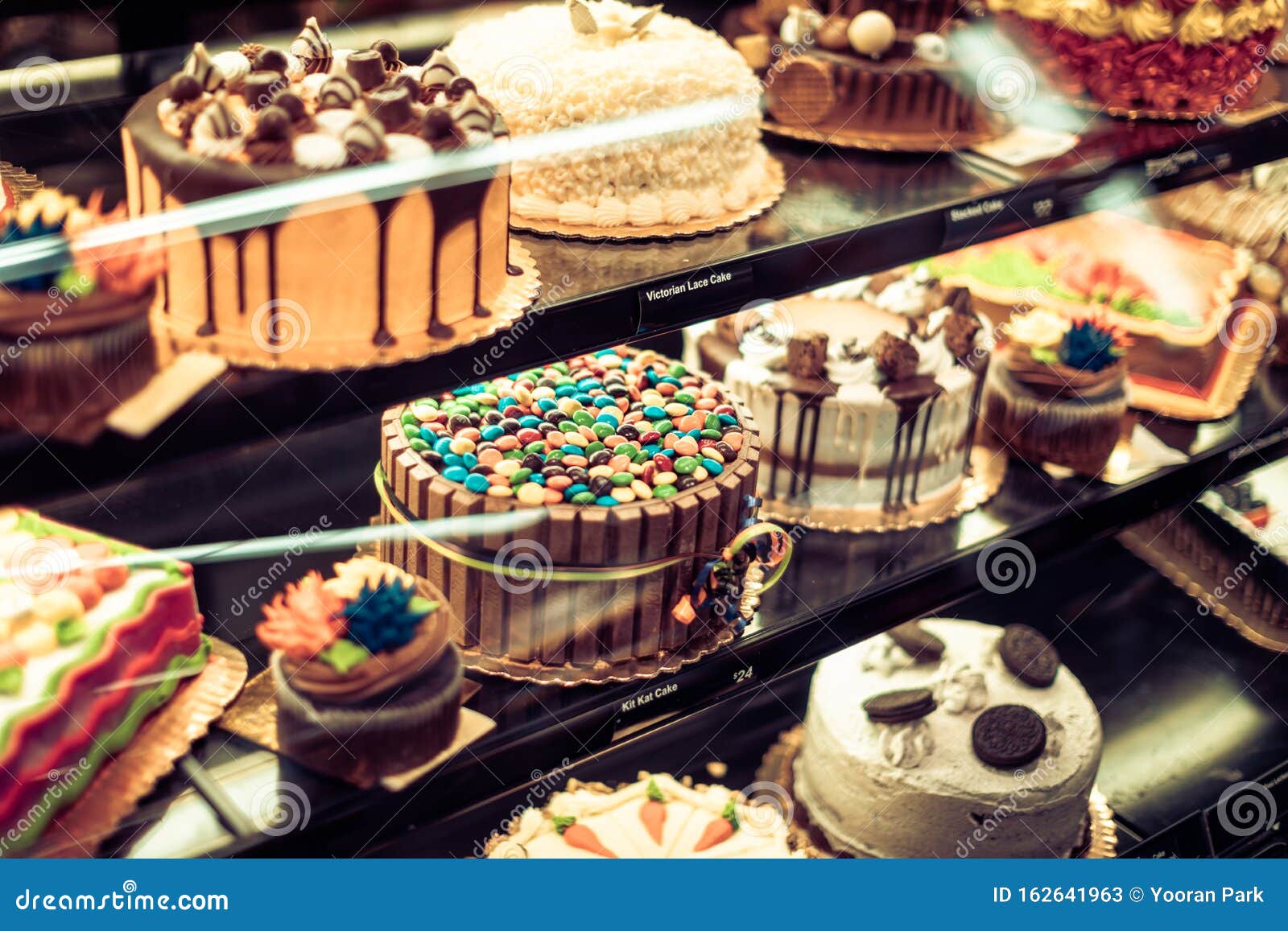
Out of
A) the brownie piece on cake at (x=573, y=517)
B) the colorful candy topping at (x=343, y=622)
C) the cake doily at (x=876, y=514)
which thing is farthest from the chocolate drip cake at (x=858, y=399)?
the colorful candy topping at (x=343, y=622)

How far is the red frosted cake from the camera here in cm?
241

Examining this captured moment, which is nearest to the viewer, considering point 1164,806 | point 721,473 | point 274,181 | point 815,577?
point 274,181

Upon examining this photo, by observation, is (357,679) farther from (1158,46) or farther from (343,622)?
(1158,46)

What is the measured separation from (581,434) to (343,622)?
48 centimetres

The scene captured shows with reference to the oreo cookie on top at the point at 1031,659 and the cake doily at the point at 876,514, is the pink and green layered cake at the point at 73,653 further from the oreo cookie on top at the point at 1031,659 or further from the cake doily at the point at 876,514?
the oreo cookie on top at the point at 1031,659

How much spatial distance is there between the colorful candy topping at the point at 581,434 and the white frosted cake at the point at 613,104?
0.35 m

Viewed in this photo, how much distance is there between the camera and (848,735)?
8.72 feet

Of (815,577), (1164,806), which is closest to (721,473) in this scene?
(815,577)

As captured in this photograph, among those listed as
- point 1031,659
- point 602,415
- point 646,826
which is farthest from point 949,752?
point 602,415

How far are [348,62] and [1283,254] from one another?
2409 mm

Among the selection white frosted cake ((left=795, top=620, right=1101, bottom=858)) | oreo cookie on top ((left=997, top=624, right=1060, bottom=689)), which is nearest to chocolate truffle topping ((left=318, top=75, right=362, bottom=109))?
white frosted cake ((left=795, top=620, right=1101, bottom=858))

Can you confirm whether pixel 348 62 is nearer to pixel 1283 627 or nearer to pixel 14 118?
pixel 14 118

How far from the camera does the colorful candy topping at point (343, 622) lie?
5.83ft

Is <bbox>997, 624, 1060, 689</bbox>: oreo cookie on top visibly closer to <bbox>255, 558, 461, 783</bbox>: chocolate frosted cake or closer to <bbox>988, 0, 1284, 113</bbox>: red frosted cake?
<bbox>988, 0, 1284, 113</bbox>: red frosted cake
